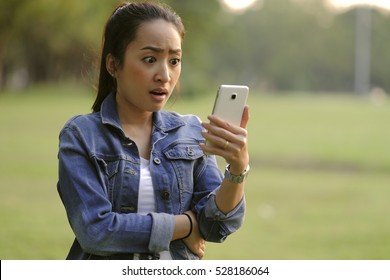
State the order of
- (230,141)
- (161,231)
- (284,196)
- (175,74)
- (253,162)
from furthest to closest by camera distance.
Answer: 1. (253,162)
2. (284,196)
3. (175,74)
4. (161,231)
5. (230,141)

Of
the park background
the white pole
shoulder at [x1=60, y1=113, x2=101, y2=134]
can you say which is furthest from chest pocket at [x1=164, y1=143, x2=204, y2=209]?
the white pole

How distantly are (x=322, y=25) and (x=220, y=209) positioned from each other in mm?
65043

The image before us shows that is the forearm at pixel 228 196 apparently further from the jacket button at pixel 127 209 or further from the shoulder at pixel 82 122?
the shoulder at pixel 82 122

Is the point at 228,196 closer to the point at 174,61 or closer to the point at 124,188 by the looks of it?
the point at 124,188

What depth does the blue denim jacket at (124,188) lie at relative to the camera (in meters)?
2.04

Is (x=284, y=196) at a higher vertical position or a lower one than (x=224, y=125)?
higher

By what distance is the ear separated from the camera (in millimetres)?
2219

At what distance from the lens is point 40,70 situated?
163ft

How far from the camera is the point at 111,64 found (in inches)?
87.7

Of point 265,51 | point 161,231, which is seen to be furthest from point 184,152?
point 265,51

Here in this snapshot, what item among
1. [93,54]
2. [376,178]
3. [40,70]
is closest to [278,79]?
[40,70]

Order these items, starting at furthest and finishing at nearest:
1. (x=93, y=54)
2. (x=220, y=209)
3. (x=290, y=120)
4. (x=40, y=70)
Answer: (x=40, y=70), (x=290, y=120), (x=93, y=54), (x=220, y=209)

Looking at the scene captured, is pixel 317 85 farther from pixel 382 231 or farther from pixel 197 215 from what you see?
pixel 197 215

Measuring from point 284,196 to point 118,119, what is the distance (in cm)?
735
